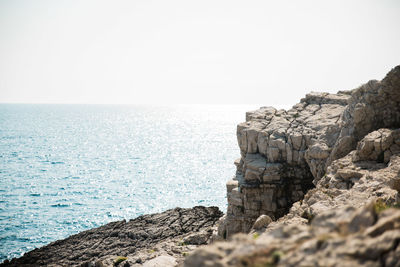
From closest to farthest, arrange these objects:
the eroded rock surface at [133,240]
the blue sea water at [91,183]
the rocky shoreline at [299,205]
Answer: the rocky shoreline at [299,205]
the eroded rock surface at [133,240]
the blue sea water at [91,183]

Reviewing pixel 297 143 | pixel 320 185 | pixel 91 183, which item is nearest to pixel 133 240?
pixel 297 143

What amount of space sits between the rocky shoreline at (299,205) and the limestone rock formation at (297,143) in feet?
0.38

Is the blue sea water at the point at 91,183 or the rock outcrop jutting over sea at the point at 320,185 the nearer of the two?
the rock outcrop jutting over sea at the point at 320,185

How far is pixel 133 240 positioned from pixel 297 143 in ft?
99.4

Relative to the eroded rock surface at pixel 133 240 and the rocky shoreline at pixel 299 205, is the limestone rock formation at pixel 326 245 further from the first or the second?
the eroded rock surface at pixel 133 240

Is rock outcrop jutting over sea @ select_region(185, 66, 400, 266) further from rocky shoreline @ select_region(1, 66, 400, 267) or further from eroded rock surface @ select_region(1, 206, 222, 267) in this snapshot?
eroded rock surface @ select_region(1, 206, 222, 267)

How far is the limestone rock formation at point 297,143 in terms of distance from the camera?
27.2 meters

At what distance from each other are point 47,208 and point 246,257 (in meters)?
70.7

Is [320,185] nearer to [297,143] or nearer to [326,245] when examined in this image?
[297,143]

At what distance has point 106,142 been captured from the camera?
170m

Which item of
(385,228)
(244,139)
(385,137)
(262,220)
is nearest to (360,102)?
(385,137)

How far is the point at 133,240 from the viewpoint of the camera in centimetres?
4584

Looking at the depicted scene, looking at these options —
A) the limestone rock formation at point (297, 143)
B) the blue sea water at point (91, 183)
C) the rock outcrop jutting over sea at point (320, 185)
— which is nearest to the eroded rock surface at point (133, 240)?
the blue sea water at point (91, 183)

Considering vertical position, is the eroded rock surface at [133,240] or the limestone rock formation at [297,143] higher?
the limestone rock formation at [297,143]
